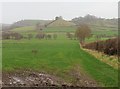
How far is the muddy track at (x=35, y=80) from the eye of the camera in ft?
65.2

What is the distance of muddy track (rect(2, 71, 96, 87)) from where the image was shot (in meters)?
19.9

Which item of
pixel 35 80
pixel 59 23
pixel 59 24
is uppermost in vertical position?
pixel 59 23

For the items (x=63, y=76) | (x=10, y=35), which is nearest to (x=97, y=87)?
(x=63, y=76)

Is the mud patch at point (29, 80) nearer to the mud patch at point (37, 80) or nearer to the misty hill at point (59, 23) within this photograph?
the mud patch at point (37, 80)

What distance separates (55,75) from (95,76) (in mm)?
3236

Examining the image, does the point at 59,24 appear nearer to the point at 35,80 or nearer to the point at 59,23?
the point at 59,23

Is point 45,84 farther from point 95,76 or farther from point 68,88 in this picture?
point 95,76

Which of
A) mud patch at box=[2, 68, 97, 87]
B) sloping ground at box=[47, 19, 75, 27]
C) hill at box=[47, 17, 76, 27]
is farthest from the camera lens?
hill at box=[47, 17, 76, 27]

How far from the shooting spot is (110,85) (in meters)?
19.8

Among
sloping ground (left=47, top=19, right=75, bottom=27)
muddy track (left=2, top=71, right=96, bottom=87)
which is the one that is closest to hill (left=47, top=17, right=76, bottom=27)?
sloping ground (left=47, top=19, right=75, bottom=27)

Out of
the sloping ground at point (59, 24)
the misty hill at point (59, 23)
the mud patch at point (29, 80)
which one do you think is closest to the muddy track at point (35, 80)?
the mud patch at point (29, 80)

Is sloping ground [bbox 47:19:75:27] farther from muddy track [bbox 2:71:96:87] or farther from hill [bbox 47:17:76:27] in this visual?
muddy track [bbox 2:71:96:87]

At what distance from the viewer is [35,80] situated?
841 inches

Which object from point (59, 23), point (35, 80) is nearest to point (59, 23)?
point (59, 23)
